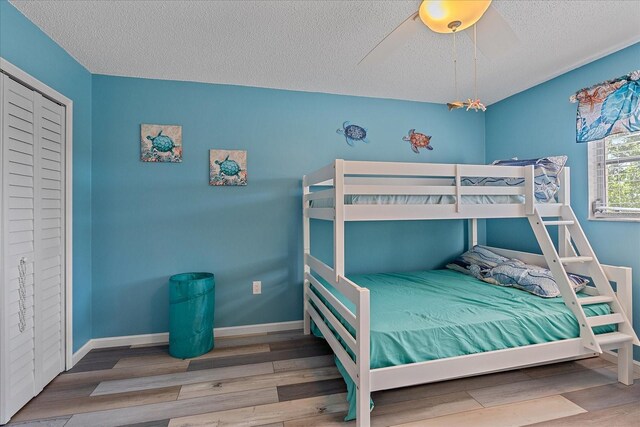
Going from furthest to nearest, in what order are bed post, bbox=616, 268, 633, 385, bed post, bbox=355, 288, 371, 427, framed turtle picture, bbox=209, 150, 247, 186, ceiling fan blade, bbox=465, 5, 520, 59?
Result: framed turtle picture, bbox=209, 150, 247, 186
bed post, bbox=616, 268, 633, 385
bed post, bbox=355, 288, 371, 427
ceiling fan blade, bbox=465, 5, 520, 59

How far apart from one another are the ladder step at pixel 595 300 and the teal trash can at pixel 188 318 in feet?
8.63

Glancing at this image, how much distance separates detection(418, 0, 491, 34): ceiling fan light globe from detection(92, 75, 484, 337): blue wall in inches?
68.9

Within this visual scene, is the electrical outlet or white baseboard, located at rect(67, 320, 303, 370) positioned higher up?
the electrical outlet

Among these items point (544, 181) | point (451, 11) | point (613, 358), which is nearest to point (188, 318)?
point (451, 11)

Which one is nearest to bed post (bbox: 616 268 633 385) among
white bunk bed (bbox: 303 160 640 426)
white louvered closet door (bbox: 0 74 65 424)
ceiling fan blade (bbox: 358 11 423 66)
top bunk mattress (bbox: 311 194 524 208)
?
white bunk bed (bbox: 303 160 640 426)

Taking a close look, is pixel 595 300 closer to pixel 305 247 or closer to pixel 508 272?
pixel 508 272

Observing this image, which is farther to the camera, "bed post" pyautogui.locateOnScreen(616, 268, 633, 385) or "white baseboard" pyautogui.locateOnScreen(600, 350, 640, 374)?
"white baseboard" pyautogui.locateOnScreen(600, 350, 640, 374)

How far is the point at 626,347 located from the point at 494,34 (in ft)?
7.02

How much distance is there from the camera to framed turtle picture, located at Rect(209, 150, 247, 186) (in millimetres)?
2807

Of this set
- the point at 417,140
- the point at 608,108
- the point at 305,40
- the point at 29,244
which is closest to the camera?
the point at 29,244

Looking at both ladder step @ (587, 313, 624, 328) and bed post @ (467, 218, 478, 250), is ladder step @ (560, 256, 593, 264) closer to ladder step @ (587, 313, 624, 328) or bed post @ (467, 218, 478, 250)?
ladder step @ (587, 313, 624, 328)

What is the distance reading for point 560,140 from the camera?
2.71 m

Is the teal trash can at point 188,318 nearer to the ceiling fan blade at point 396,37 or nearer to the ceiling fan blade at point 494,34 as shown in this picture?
the ceiling fan blade at point 396,37

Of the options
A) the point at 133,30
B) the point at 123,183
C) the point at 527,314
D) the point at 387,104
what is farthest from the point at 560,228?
the point at 123,183
